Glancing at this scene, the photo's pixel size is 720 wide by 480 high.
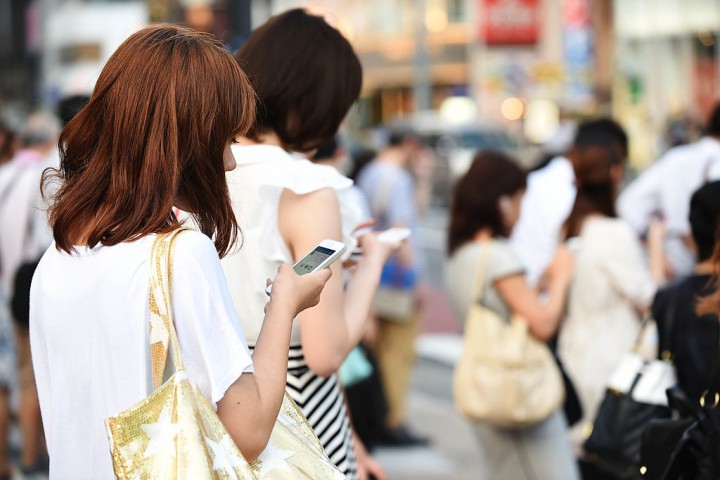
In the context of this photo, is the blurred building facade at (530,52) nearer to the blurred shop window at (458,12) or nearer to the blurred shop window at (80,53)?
the blurred shop window at (80,53)

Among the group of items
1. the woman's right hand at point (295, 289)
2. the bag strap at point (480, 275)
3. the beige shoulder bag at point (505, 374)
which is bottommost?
the beige shoulder bag at point (505, 374)

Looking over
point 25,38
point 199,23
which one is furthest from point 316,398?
point 25,38

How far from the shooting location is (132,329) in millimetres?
2057

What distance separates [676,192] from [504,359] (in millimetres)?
2968

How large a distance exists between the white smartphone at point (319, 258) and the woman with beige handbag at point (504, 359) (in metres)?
2.50

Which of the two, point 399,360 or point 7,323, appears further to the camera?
point 399,360

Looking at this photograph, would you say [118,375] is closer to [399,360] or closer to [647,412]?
[647,412]

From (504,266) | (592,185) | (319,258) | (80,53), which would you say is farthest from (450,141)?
(319,258)

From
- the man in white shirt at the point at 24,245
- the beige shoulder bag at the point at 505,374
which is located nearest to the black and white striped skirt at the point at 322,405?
the beige shoulder bag at the point at 505,374

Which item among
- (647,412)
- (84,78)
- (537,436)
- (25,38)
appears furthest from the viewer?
(25,38)

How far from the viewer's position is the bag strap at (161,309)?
2.02m

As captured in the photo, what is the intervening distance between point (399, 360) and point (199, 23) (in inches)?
119

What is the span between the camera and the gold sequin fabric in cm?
192

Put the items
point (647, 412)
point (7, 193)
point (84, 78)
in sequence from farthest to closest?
point (84, 78)
point (7, 193)
point (647, 412)
